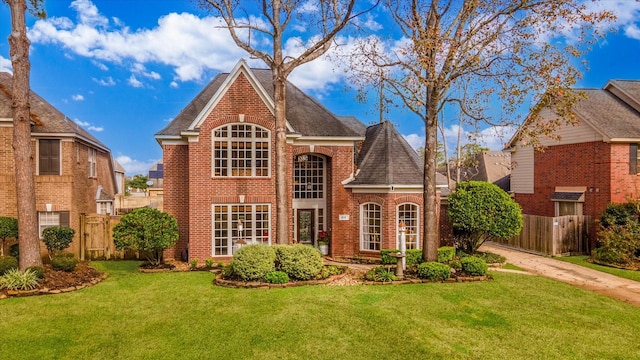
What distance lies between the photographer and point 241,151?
576 inches

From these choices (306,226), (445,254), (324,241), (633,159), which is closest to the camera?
(445,254)

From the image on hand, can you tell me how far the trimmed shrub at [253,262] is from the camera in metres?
10.8

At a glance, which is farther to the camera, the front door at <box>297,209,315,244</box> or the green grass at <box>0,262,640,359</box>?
the front door at <box>297,209,315,244</box>

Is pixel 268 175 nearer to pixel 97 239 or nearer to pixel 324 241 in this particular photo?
pixel 324 241

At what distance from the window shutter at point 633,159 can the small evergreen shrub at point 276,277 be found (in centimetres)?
1722

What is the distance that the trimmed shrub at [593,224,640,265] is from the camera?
1460 centimetres

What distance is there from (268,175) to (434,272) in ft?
24.2

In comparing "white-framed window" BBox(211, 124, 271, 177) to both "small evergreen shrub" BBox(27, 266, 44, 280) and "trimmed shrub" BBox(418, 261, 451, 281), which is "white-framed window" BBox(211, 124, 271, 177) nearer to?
"small evergreen shrub" BBox(27, 266, 44, 280)

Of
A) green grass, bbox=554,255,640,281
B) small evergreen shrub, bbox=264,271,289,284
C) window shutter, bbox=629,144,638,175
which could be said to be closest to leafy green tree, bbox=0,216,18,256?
small evergreen shrub, bbox=264,271,289,284

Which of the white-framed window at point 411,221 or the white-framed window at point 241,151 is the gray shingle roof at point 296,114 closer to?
the white-framed window at point 241,151

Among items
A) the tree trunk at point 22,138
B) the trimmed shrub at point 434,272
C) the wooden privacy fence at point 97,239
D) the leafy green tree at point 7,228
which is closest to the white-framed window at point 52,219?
Answer: the wooden privacy fence at point 97,239

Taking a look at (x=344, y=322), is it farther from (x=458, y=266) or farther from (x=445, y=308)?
(x=458, y=266)

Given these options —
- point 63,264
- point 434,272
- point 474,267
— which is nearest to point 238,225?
point 63,264

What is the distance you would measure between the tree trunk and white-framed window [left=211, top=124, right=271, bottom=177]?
5769 mm
